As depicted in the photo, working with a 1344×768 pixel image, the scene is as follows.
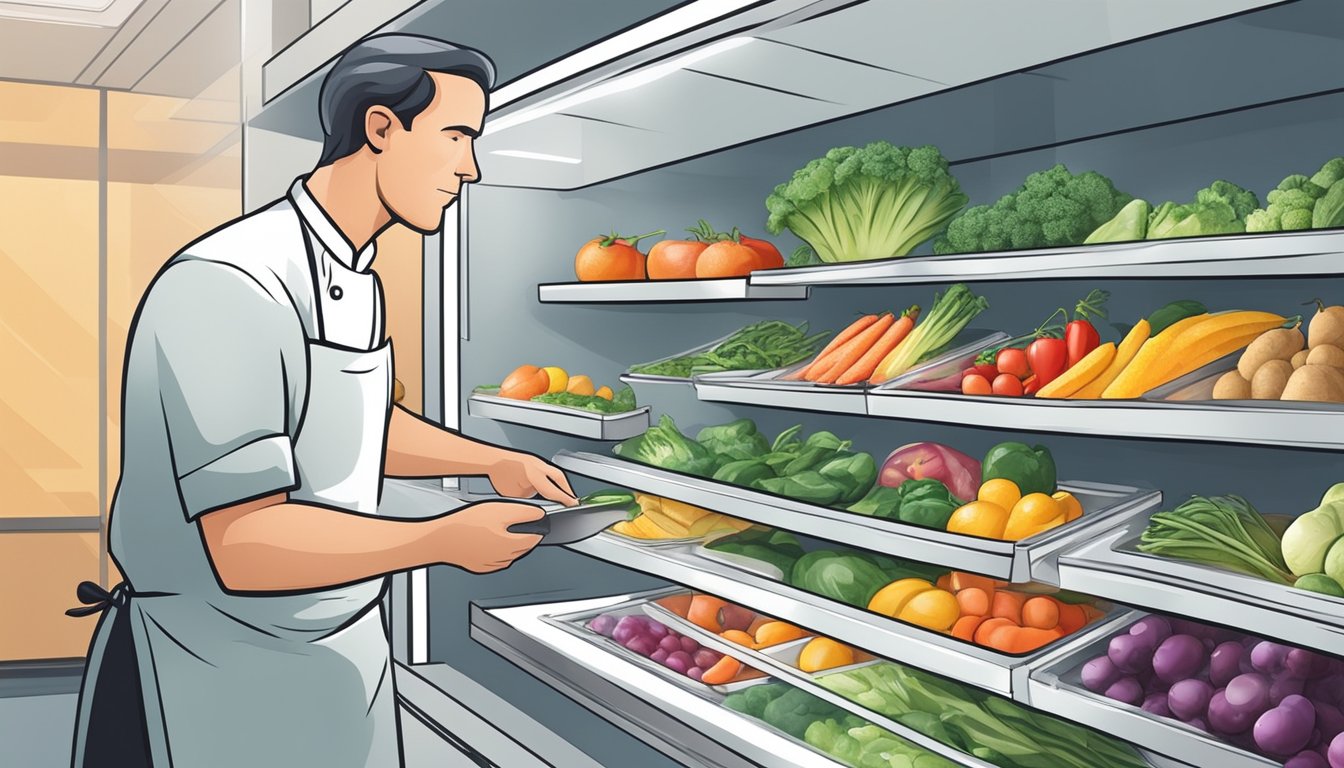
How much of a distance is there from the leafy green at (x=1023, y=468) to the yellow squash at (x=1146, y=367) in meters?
0.29

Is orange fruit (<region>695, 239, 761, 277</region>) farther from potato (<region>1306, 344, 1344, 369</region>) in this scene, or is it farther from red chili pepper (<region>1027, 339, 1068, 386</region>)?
potato (<region>1306, 344, 1344, 369</region>)

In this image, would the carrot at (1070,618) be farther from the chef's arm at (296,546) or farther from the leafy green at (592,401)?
the leafy green at (592,401)

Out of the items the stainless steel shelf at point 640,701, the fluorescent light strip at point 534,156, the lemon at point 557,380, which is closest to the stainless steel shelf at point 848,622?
the stainless steel shelf at point 640,701

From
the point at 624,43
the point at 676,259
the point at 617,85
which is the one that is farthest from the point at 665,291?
the point at 624,43

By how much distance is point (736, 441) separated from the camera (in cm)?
269

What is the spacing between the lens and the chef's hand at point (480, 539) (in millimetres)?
1823

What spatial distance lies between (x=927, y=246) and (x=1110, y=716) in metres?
1.24

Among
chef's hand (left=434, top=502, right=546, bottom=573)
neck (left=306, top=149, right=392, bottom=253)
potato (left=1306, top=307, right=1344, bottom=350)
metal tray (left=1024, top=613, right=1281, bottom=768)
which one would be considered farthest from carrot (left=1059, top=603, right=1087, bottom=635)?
neck (left=306, top=149, right=392, bottom=253)

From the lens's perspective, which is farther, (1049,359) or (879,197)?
(879,197)

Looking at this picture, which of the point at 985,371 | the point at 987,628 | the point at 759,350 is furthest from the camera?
the point at 759,350

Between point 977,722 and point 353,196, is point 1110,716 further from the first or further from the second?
point 353,196

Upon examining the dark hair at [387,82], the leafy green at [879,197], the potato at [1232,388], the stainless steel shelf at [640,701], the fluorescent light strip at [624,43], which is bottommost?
the stainless steel shelf at [640,701]

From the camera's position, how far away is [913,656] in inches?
70.3

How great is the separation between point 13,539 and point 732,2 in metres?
5.39
